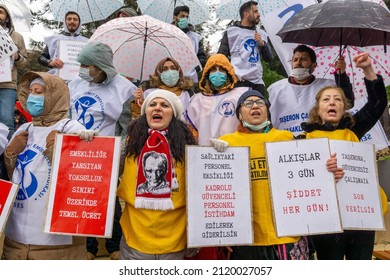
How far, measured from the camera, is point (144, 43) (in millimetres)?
6684

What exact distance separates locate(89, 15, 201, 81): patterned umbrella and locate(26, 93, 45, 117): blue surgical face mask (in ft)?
6.21

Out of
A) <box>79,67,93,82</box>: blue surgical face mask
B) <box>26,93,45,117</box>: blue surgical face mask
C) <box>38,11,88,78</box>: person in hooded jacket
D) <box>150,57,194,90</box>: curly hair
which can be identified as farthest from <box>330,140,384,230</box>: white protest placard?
<box>38,11,88,78</box>: person in hooded jacket

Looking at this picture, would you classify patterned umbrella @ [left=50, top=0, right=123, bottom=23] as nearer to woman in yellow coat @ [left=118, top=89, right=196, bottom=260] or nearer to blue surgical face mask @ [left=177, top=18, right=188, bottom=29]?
blue surgical face mask @ [left=177, top=18, right=188, bottom=29]

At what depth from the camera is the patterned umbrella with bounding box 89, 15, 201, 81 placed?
21.5ft

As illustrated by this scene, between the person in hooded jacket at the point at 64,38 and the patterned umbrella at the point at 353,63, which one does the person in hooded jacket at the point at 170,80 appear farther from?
the person in hooded jacket at the point at 64,38

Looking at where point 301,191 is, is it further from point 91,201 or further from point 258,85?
point 258,85

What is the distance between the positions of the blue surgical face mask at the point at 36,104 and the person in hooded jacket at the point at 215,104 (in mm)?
1644

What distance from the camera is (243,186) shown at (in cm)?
437

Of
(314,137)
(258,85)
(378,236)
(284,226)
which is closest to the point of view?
(284,226)

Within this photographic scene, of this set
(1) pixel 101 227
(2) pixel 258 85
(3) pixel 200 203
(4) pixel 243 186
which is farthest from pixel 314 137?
(2) pixel 258 85

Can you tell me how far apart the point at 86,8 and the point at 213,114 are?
3705 millimetres

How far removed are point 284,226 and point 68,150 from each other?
67.2 inches

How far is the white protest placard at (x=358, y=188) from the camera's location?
4395 mm

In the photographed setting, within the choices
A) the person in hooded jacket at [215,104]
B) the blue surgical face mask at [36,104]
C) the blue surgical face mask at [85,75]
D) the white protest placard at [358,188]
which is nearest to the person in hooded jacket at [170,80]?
the person in hooded jacket at [215,104]
